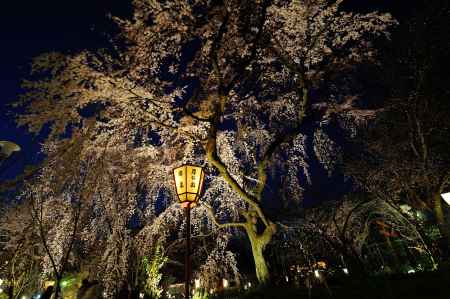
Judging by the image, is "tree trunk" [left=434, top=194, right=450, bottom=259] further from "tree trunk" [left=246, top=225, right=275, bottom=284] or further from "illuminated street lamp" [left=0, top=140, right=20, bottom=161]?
"illuminated street lamp" [left=0, top=140, right=20, bottom=161]

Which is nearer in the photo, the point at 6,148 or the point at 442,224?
the point at 6,148

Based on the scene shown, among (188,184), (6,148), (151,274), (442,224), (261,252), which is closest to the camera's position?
(188,184)

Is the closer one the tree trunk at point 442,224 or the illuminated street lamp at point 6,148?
the illuminated street lamp at point 6,148

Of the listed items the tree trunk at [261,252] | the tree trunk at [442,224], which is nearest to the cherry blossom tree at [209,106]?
the tree trunk at [261,252]

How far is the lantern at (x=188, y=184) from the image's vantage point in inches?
229

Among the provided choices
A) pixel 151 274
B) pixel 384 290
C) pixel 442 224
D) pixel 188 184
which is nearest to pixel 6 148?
pixel 188 184

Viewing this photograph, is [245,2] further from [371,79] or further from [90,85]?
[371,79]

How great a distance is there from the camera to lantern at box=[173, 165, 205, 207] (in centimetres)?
581

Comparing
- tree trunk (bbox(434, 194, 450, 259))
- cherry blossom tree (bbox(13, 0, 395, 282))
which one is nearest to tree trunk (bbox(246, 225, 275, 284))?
cherry blossom tree (bbox(13, 0, 395, 282))

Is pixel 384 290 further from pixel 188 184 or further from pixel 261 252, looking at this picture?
pixel 188 184

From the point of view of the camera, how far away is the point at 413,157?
13539 mm

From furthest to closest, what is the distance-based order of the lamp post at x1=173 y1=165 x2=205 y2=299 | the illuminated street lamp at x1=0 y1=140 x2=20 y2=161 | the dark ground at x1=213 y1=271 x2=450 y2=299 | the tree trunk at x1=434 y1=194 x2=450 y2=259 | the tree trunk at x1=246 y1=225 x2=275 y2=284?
the tree trunk at x1=434 y1=194 x2=450 y2=259 < the tree trunk at x1=246 y1=225 x2=275 y2=284 < the illuminated street lamp at x1=0 y1=140 x2=20 y2=161 < the lamp post at x1=173 y1=165 x2=205 y2=299 < the dark ground at x1=213 y1=271 x2=450 y2=299

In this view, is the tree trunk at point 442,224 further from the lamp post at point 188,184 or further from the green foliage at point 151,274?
the green foliage at point 151,274

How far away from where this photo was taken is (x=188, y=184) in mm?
5895
